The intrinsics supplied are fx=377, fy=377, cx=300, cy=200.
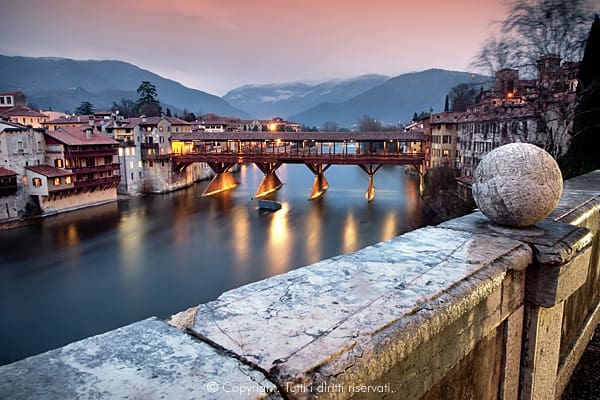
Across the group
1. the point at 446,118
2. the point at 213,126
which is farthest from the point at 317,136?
the point at 213,126

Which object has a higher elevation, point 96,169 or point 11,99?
point 11,99

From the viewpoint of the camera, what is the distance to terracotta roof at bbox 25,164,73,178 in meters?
29.5

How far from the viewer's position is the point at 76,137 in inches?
1344

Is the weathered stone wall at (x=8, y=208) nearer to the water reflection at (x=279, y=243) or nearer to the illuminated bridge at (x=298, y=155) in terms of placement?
the illuminated bridge at (x=298, y=155)

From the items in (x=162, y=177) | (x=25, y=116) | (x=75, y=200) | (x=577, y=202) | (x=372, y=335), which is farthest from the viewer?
(x=25, y=116)

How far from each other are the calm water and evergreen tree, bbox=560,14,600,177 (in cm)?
1189

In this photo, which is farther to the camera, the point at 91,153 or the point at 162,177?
the point at 162,177

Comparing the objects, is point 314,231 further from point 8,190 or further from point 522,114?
point 8,190

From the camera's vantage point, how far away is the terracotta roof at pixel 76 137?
32.2 meters

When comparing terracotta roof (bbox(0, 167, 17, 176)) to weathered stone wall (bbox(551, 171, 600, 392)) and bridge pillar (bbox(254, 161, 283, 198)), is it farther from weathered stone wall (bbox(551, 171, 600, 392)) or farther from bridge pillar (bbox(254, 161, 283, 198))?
weathered stone wall (bbox(551, 171, 600, 392))

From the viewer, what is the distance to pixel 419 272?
2.67 metres

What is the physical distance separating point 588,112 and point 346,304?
19.5 m

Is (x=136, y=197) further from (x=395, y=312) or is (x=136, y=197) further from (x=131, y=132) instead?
(x=395, y=312)

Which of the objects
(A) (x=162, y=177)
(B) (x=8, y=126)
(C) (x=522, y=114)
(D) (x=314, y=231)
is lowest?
(D) (x=314, y=231)
